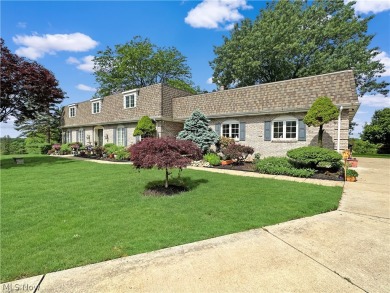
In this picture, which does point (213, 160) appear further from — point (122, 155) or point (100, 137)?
point (100, 137)

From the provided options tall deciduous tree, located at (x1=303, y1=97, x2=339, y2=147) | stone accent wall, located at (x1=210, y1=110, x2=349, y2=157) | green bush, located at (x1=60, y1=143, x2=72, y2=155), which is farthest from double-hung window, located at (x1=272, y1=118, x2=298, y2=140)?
green bush, located at (x1=60, y1=143, x2=72, y2=155)

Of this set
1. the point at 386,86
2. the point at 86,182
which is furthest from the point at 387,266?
the point at 386,86

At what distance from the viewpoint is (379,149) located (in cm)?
2380

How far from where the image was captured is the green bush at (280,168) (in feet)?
28.0

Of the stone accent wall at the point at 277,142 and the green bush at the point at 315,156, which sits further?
the stone accent wall at the point at 277,142

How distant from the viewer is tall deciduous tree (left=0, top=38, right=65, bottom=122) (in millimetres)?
11680

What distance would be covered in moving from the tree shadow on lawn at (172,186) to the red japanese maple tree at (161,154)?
0.81 m

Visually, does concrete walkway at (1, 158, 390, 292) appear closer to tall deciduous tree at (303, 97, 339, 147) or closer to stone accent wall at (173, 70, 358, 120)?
tall deciduous tree at (303, 97, 339, 147)

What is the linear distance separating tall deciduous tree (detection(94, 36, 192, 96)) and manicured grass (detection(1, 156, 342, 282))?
90.0 feet

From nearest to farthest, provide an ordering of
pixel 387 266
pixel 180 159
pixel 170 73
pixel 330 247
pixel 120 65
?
pixel 387 266, pixel 330 247, pixel 180 159, pixel 120 65, pixel 170 73

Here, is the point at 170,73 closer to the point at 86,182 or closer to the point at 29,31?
the point at 29,31

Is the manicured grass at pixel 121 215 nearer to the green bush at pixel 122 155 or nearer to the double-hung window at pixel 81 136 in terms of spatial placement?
the green bush at pixel 122 155

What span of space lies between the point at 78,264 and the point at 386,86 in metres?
30.2

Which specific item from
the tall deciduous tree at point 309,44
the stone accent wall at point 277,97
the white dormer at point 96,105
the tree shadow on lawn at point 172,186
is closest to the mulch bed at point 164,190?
the tree shadow on lawn at point 172,186
